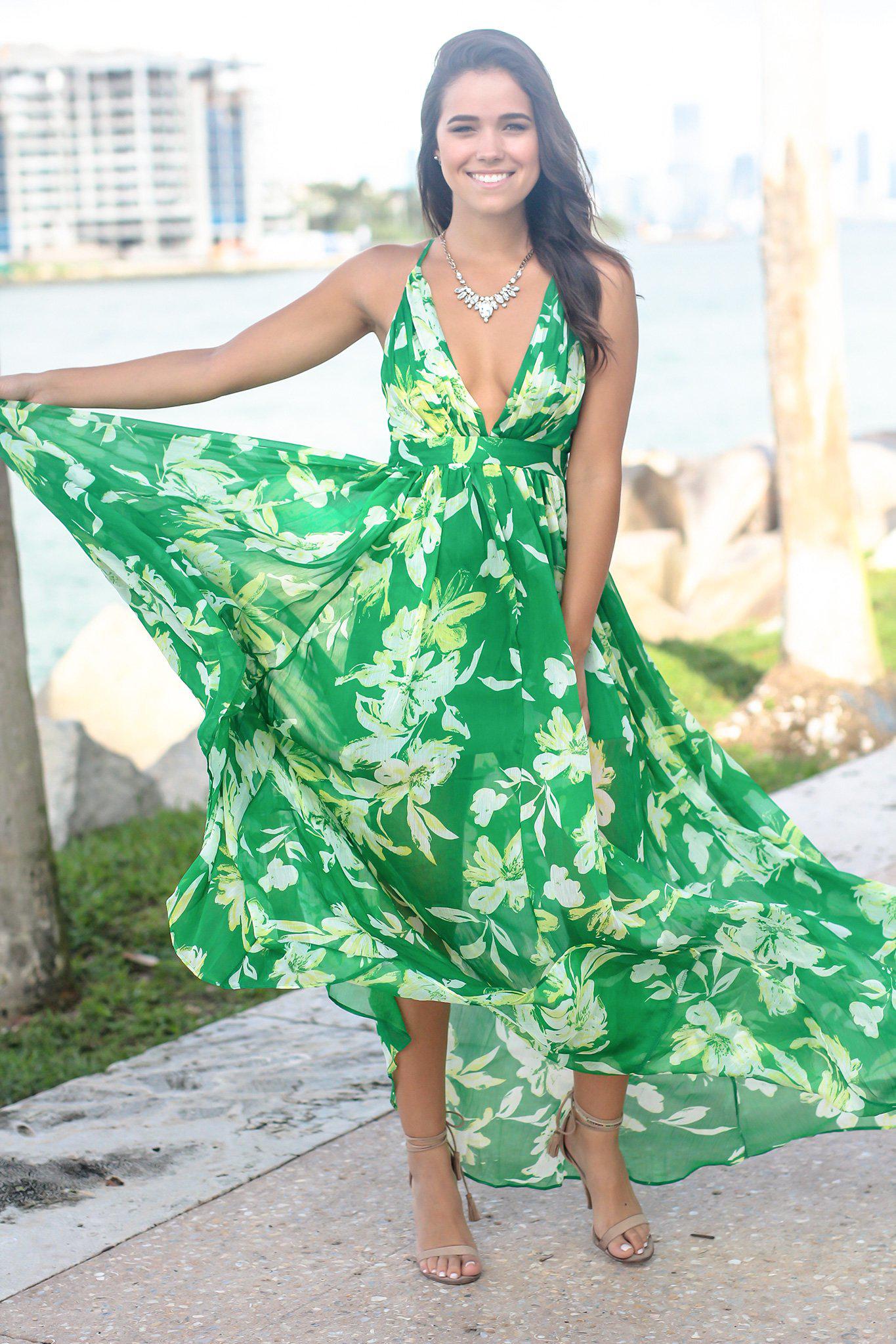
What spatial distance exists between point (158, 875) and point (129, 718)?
201cm

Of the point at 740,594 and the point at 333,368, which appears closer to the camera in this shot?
the point at 740,594

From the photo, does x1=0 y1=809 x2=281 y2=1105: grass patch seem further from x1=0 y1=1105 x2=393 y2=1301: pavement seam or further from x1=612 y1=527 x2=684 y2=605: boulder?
x1=612 y1=527 x2=684 y2=605: boulder

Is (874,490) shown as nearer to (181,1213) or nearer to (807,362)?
A: (807,362)

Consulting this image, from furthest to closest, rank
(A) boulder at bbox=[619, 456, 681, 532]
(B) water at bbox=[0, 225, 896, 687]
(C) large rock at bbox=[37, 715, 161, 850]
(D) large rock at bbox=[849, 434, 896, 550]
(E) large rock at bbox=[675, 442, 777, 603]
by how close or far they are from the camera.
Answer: (B) water at bbox=[0, 225, 896, 687] < (D) large rock at bbox=[849, 434, 896, 550] < (A) boulder at bbox=[619, 456, 681, 532] < (E) large rock at bbox=[675, 442, 777, 603] < (C) large rock at bbox=[37, 715, 161, 850]

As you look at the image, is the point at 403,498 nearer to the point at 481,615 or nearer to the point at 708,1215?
the point at 481,615

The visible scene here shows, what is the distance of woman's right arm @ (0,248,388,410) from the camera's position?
239cm

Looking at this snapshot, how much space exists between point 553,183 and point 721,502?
27.2 feet

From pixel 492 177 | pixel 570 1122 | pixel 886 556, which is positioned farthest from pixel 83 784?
pixel 886 556

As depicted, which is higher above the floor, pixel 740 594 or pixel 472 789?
pixel 472 789

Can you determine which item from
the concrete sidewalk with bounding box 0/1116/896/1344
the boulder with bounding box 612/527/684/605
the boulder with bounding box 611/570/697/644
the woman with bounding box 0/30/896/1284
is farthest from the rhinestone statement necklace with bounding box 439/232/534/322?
the boulder with bounding box 612/527/684/605

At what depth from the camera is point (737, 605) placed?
8.83 meters

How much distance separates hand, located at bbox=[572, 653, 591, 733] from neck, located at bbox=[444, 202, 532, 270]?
0.63 m

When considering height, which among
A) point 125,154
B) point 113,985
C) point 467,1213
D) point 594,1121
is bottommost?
point 113,985

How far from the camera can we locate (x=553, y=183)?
2.28m
